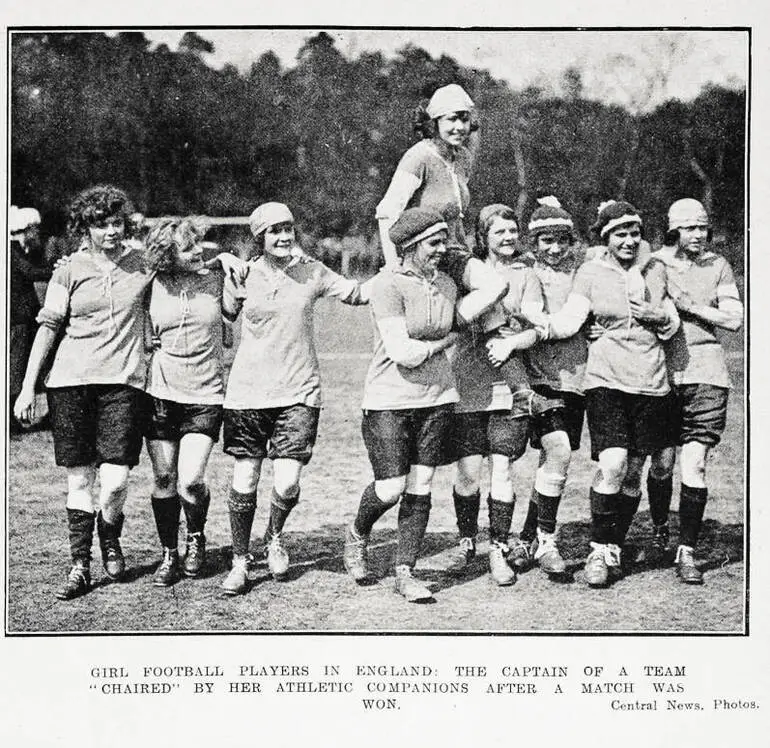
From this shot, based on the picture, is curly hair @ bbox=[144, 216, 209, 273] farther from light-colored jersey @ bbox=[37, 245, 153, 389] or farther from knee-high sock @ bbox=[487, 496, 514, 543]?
knee-high sock @ bbox=[487, 496, 514, 543]

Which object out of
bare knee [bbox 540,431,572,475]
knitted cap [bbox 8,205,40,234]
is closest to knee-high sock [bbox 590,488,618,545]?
bare knee [bbox 540,431,572,475]

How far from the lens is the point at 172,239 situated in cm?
585

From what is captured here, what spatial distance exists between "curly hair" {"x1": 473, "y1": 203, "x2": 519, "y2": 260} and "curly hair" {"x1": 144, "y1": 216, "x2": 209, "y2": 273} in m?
1.28

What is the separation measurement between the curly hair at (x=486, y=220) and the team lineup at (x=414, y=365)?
0.03ft

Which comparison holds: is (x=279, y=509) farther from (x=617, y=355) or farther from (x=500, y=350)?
(x=617, y=355)

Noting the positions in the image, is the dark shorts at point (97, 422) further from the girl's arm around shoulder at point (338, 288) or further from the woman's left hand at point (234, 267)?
the girl's arm around shoulder at point (338, 288)

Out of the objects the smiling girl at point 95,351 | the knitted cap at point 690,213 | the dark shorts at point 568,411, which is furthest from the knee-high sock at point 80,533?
the knitted cap at point 690,213

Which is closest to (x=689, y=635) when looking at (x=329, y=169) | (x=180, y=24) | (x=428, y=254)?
(x=428, y=254)

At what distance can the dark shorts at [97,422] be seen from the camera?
19.4ft

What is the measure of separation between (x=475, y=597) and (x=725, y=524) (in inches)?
53.9

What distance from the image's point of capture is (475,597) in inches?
237

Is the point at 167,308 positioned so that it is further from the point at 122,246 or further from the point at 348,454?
the point at 348,454

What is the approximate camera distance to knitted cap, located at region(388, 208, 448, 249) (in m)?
5.65

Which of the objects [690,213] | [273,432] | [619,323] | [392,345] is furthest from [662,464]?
[273,432]
